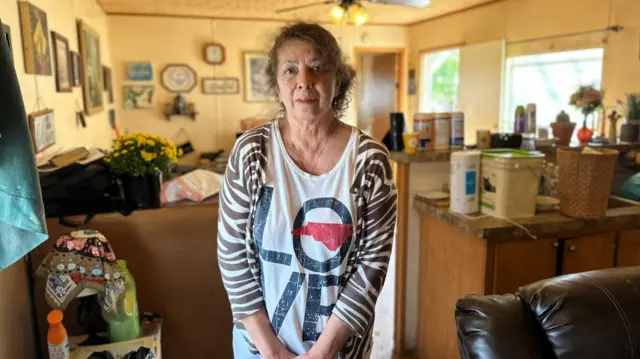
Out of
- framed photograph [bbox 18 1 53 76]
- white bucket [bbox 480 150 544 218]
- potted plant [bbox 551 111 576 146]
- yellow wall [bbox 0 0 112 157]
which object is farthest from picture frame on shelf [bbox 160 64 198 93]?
white bucket [bbox 480 150 544 218]

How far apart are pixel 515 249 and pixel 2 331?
1703 mm

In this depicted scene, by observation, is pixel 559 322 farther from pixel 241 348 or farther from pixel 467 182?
pixel 467 182

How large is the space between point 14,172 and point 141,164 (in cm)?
81

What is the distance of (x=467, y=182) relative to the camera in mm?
1928

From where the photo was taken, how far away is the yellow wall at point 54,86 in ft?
6.08

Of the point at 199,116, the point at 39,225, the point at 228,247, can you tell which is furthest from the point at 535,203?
the point at 199,116

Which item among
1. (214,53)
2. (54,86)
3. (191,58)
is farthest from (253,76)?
(54,86)

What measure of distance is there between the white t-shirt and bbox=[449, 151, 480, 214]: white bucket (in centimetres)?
87

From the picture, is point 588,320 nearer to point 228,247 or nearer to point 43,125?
point 228,247

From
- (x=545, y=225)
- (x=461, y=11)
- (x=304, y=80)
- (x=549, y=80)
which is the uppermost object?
(x=461, y=11)

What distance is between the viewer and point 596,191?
5.96 ft

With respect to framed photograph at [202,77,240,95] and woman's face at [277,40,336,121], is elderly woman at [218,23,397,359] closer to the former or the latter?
woman's face at [277,40,336,121]

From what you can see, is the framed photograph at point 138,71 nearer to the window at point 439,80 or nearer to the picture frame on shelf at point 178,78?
the picture frame on shelf at point 178,78

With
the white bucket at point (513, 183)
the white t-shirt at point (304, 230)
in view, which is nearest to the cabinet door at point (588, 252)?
the white bucket at point (513, 183)
